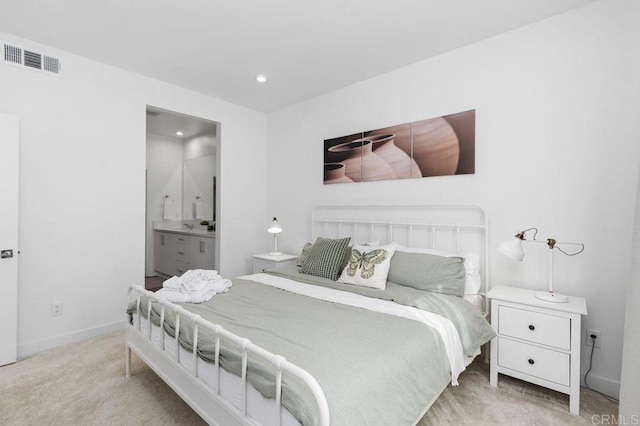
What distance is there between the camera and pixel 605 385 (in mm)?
2051

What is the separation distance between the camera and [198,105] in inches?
147

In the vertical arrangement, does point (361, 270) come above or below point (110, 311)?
above

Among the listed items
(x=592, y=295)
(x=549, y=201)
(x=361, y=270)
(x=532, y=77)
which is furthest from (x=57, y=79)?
(x=592, y=295)

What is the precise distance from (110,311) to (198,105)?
2.46 m

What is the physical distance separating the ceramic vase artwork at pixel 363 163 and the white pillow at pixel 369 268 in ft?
2.90

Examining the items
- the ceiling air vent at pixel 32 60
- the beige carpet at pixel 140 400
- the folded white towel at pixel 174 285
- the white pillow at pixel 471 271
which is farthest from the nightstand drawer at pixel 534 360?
the ceiling air vent at pixel 32 60

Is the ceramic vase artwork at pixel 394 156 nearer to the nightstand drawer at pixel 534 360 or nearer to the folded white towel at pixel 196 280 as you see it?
the nightstand drawer at pixel 534 360

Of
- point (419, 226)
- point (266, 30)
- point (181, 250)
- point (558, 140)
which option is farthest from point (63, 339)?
point (558, 140)

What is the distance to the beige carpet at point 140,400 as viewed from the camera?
1.80m

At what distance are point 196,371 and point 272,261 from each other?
210cm

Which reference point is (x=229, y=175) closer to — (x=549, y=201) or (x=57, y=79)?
(x=57, y=79)

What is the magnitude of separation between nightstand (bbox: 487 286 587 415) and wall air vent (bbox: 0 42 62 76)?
4062 millimetres

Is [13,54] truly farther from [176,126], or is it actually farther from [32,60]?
[176,126]

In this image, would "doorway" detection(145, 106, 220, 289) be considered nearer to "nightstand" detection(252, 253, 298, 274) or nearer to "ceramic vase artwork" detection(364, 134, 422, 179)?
"nightstand" detection(252, 253, 298, 274)
